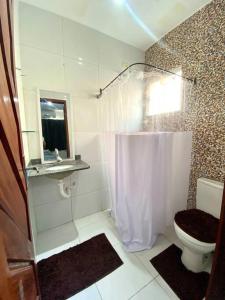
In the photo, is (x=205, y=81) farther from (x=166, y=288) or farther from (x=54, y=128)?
(x=166, y=288)

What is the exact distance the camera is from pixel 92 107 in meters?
1.97

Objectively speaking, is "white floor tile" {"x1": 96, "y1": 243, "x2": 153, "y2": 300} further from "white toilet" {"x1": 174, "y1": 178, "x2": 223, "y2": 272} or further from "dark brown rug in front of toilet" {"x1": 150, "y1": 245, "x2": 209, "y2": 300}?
"white toilet" {"x1": 174, "y1": 178, "x2": 223, "y2": 272}

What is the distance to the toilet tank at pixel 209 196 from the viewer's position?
1370 mm

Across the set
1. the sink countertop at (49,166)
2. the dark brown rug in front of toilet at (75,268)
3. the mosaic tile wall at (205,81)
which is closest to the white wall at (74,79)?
the sink countertop at (49,166)

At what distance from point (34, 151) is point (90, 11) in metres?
1.77

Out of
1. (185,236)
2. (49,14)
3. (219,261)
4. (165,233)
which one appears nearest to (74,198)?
(165,233)

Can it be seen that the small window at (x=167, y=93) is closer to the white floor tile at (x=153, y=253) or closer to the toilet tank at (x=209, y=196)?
the toilet tank at (x=209, y=196)

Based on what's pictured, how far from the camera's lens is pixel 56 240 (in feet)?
5.50

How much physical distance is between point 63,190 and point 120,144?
97cm

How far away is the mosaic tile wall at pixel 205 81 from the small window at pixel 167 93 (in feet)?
0.47

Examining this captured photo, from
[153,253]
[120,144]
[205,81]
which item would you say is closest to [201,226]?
[153,253]

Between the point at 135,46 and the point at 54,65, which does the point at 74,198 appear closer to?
the point at 54,65

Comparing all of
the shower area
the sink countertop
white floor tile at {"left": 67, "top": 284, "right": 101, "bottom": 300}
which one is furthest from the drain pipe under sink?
white floor tile at {"left": 67, "top": 284, "right": 101, "bottom": 300}

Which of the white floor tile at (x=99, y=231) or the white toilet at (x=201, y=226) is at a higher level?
the white toilet at (x=201, y=226)
